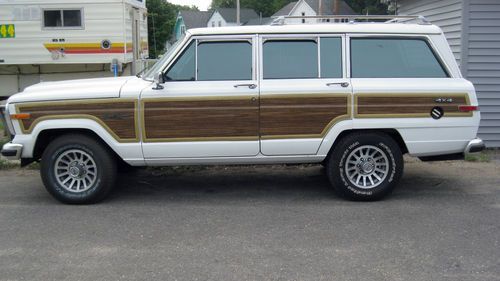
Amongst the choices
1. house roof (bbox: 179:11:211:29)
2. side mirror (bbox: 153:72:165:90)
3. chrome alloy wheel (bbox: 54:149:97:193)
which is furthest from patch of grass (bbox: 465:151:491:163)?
house roof (bbox: 179:11:211:29)

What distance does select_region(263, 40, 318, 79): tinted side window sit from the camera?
6539mm

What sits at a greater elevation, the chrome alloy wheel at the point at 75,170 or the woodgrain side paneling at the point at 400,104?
the woodgrain side paneling at the point at 400,104

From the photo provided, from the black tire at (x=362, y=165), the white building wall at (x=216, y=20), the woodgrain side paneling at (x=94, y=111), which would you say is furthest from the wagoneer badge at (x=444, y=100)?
the white building wall at (x=216, y=20)

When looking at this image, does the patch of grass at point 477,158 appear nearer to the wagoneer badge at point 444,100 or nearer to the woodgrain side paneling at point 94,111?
the wagoneer badge at point 444,100

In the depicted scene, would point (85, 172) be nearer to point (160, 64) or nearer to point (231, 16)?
point (160, 64)

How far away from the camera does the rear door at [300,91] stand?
253 inches

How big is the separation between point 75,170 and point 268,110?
7.40ft

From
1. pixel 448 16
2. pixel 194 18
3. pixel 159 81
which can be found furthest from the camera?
pixel 194 18

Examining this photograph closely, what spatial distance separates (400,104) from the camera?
6477 mm

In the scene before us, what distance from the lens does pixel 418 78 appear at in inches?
259

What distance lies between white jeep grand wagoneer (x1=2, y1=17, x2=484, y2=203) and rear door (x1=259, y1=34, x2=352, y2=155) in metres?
0.01

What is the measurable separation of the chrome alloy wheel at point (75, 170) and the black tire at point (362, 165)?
2.69 metres

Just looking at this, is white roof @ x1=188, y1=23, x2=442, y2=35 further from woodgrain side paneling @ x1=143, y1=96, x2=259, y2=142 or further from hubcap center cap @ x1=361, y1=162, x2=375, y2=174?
hubcap center cap @ x1=361, y1=162, x2=375, y2=174

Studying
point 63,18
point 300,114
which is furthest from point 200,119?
point 63,18
